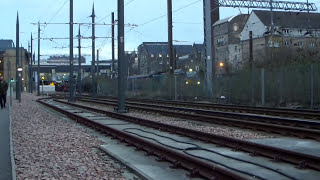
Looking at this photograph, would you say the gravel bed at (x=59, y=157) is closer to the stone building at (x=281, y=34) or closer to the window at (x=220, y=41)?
the stone building at (x=281, y=34)

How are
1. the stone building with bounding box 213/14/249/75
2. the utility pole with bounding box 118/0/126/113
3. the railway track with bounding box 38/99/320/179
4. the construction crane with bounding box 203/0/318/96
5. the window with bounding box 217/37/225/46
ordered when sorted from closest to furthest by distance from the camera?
the railway track with bounding box 38/99/320/179, the utility pole with bounding box 118/0/126/113, the construction crane with bounding box 203/0/318/96, the stone building with bounding box 213/14/249/75, the window with bounding box 217/37/225/46

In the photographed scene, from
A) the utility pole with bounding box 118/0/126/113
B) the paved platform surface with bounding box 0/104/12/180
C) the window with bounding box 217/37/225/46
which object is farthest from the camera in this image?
the window with bounding box 217/37/225/46

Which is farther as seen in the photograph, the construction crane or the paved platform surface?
the construction crane

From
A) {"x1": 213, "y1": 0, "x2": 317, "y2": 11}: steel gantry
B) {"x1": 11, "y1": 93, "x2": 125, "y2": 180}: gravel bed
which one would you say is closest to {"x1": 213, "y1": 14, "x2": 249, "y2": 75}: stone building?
{"x1": 213, "y1": 0, "x2": 317, "y2": 11}: steel gantry

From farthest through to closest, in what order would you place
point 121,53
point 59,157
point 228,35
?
point 228,35
point 121,53
point 59,157

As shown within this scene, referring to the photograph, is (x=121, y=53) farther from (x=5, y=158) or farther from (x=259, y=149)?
(x=259, y=149)

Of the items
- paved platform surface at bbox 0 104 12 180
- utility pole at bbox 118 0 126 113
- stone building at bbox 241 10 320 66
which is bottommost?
paved platform surface at bbox 0 104 12 180

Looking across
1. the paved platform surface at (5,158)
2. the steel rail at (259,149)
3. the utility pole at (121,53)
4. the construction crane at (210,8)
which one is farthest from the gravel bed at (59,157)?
the construction crane at (210,8)

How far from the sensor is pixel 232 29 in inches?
3479

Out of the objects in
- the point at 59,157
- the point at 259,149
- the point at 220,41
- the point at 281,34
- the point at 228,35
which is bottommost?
the point at 59,157

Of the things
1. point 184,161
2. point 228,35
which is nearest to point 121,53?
point 184,161

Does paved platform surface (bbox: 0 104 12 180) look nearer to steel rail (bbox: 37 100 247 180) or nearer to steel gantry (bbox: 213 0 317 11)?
steel rail (bbox: 37 100 247 180)

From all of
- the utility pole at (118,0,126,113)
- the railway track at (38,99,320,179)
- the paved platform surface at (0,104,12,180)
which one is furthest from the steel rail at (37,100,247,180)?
the utility pole at (118,0,126,113)

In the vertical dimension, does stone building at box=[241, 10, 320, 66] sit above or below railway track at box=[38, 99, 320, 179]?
above
